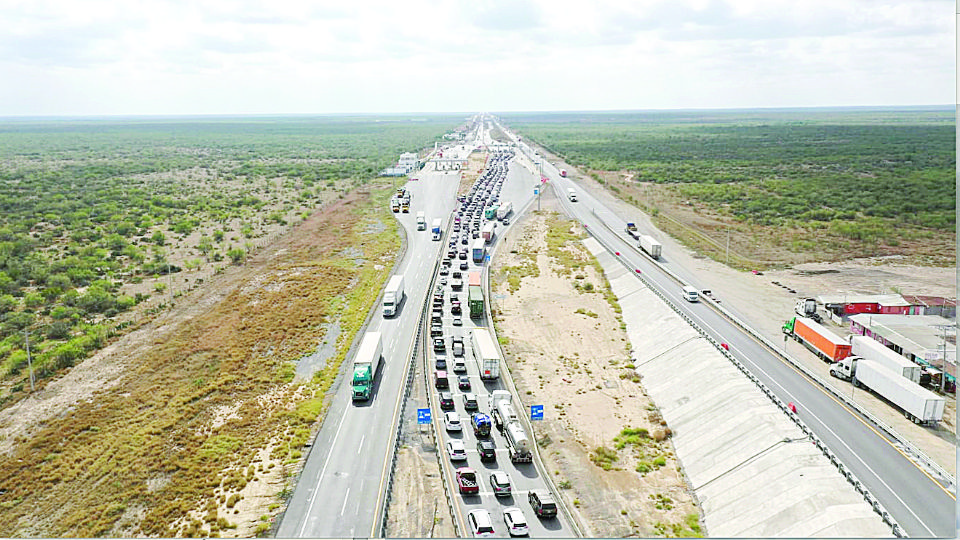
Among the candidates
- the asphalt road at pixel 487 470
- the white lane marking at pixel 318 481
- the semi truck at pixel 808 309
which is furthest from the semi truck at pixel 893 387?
the white lane marking at pixel 318 481

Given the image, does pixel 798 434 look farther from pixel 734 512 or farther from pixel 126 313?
pixel 126 313

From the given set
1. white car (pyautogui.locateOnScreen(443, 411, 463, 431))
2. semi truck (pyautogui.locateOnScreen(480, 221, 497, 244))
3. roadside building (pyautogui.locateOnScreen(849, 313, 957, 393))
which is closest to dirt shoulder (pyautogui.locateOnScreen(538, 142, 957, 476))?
roadside building (pyautogui.locateOnScreen(849, 313, 957, 393))

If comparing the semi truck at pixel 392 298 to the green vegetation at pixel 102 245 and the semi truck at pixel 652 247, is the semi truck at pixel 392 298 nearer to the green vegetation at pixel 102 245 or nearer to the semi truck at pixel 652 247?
the green vegetation at pixel 102 245

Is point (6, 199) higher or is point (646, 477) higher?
point (6, 199)

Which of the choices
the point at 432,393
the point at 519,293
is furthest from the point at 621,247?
the point at 432,393

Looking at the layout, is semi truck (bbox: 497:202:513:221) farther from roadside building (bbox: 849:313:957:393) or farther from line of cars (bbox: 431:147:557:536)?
roadside building (bbox: 849:313:957:393)
